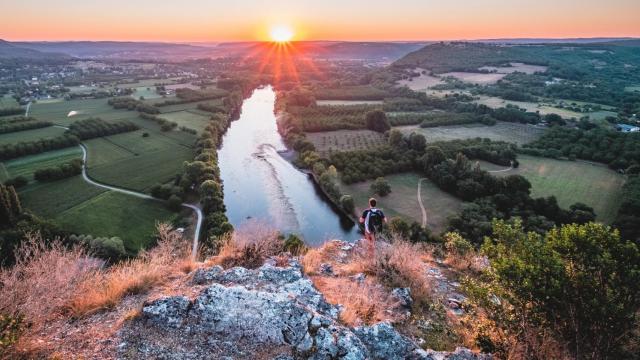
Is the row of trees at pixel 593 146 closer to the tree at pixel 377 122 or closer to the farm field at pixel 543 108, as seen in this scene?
the farm field at pixel 543 108

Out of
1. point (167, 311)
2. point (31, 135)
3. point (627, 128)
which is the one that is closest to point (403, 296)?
point (167, 311)

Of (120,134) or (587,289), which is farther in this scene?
(120,134)

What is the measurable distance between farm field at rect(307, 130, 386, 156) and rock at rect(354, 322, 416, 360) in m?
69.2

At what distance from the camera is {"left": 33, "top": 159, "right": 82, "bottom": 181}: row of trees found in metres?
61.4

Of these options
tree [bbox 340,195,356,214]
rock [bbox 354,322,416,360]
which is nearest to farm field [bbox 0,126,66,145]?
tree [bbox 340,195,356,214]

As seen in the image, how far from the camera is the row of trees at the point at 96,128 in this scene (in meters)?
88.1

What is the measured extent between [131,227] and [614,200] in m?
72.2

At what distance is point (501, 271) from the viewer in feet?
32.8

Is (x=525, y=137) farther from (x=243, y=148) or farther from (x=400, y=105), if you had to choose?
(x=243, y=148)

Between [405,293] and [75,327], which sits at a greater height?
[75,327]

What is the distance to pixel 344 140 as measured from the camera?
298ft

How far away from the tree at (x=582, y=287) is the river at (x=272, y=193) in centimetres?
2622

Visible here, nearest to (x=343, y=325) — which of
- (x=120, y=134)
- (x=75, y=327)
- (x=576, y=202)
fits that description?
(x=75, y=327)

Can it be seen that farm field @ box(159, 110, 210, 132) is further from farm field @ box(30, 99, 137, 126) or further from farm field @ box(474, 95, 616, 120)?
farm field @ box(474, 95, 616, 120)
